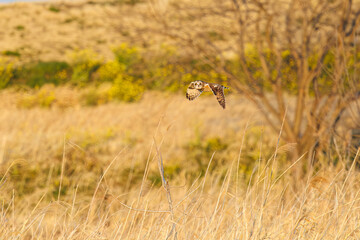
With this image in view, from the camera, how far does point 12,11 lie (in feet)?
70.3

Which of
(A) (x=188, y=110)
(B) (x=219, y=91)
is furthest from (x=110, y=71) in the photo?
(B) (x=219, y=91)

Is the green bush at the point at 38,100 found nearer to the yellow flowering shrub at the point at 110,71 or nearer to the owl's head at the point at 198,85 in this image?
the yellow flowering shrub at the point at 110,71

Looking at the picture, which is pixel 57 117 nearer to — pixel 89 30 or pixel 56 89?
pixel 56 89

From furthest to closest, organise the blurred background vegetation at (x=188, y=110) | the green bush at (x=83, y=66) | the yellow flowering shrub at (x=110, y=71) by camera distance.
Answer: the green bush at (x=83, y=66) < the yellow flowering shrub at (x=110, y=71) < the blurred background vegetation at (x=188, y=110)

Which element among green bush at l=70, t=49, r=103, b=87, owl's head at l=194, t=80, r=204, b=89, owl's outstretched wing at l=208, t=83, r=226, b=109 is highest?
owl's head at l=194, t=80, r=204, b=89

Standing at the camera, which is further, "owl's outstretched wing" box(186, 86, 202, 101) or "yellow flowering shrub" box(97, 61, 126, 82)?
"yellow flowering shrub" box(97, 61, 126, 82)

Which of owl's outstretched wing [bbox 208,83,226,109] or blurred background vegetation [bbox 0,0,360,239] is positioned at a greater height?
owl's outstretched wing [bbox 208,83,226,109]

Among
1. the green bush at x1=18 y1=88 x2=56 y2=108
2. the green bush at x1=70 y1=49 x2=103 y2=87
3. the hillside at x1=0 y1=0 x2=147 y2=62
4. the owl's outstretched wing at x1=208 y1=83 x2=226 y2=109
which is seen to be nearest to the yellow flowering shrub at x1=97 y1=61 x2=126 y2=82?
the green bush at x1=70 y1=49 x2=103 y2=87

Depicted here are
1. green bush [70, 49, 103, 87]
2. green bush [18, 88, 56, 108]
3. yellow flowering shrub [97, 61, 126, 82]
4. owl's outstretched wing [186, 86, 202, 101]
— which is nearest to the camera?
owl's outstretched wing [186, 86, 202, 101]

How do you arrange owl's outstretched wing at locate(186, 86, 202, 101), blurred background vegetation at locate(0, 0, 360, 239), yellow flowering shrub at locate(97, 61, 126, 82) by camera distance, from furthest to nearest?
1. yellow flowering shrub at locate(97, 61, 126, 82)
2. blurred background vegetation at locate(0, 0, 360, 239)
3. owl's outstretched wing at locate(186, 86, 202, 101)

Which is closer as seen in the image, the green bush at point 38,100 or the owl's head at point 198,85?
the owl's head at point 198,85

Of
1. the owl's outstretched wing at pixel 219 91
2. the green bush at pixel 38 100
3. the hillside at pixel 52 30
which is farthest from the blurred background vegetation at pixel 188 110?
the owl's outstretched wing at pixel 219 91

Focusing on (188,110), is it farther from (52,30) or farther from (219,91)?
(52,30)

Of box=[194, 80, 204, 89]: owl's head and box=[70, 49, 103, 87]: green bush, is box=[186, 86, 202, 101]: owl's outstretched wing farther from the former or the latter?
box=[70, 49, 103, 87]: green bush
